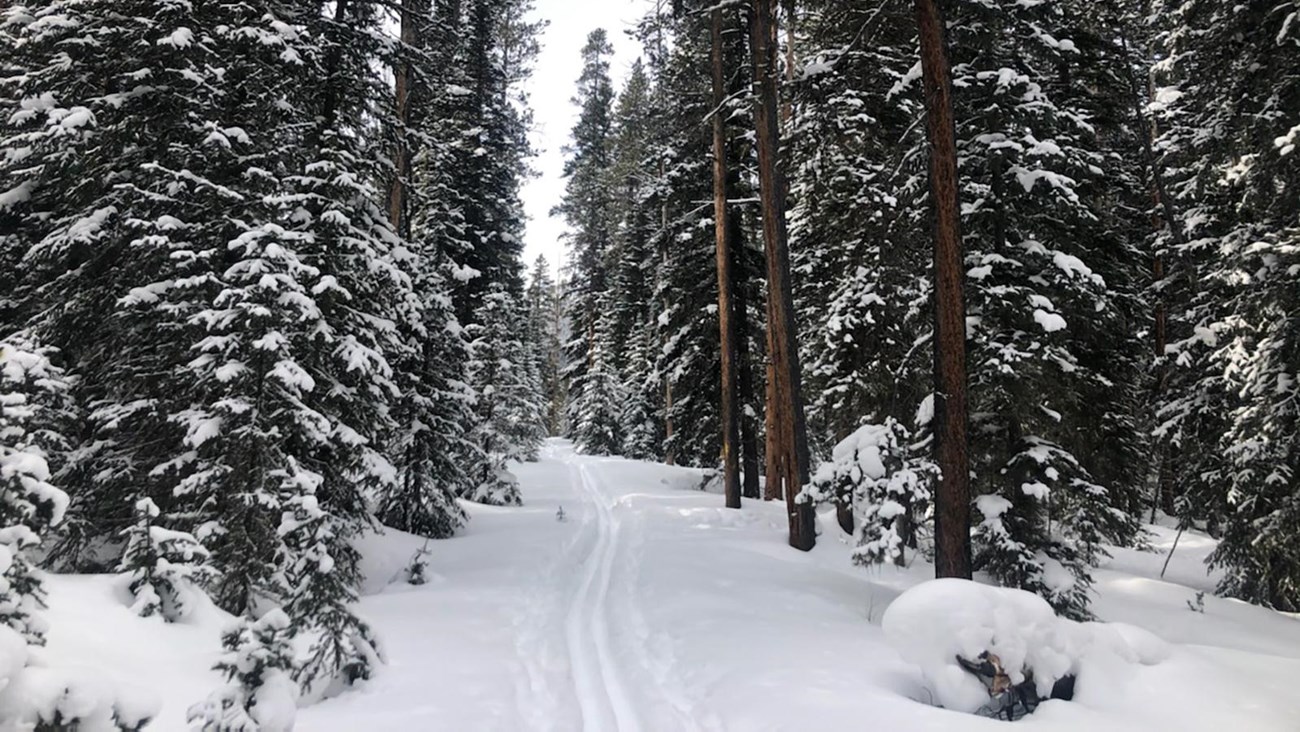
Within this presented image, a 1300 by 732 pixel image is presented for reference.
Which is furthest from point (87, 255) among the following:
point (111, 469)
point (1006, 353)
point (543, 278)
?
point (543, 278)

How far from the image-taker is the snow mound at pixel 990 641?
6.34m

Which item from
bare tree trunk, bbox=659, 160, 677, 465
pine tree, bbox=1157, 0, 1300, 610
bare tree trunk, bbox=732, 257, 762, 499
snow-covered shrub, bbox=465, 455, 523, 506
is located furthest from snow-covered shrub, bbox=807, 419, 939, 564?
bare tree trunk, bbox=659, 160, 677, 465

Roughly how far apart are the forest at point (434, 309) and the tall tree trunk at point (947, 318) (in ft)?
0.14

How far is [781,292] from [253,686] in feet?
38.6

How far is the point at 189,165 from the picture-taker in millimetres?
9734

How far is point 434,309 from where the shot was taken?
48.1 feet

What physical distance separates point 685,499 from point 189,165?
49.8 ft

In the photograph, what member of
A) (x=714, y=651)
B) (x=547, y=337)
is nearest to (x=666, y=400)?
(x=547, y=337)

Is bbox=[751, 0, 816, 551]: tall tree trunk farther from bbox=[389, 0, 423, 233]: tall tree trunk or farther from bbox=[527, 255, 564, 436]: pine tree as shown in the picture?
bbox=[527, 255, 564, 436]: pine tree

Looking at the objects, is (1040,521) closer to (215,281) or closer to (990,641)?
(990,641)

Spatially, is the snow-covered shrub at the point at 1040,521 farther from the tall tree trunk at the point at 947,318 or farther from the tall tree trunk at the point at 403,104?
the tall tree trunk at the point at 403,104

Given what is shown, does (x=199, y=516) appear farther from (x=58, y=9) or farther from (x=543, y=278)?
(x=543, y=278)

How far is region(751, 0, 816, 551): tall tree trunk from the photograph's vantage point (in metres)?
13.8

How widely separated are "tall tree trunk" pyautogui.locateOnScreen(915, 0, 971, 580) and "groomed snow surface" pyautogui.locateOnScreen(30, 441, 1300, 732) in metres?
1.79
